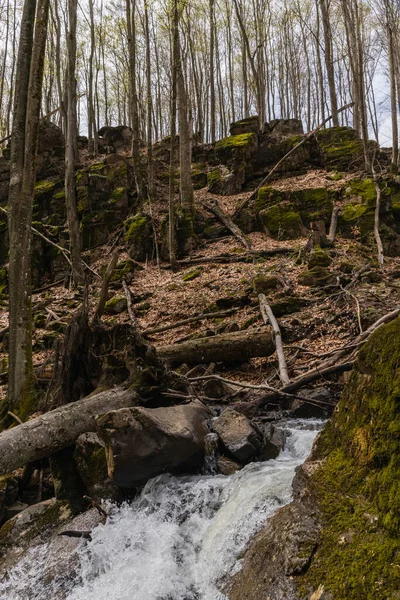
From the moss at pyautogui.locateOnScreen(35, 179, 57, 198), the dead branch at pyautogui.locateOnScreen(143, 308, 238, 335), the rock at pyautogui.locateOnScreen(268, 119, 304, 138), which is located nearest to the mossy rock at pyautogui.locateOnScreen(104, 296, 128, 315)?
the dead branch at pyautogui.locateOnScreen(143, 308, 238, 335)

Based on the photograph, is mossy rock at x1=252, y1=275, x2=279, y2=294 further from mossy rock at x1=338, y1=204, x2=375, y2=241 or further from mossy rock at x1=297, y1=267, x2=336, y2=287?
mossy rock at x1=338, y1=204, x2=375, y2=241

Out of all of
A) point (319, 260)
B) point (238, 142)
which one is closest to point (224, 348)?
point (319, 260)

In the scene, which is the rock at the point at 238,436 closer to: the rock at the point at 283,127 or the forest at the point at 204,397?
the forest at the point at 204,397

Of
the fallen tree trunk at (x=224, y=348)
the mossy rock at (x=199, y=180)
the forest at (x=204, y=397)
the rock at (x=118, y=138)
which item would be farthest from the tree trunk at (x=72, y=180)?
the rock at (x=118, y=138)

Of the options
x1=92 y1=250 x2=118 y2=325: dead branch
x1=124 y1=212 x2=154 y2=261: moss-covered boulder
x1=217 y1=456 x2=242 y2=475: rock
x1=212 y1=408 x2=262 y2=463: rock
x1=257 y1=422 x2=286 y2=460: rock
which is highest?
x1=124 y1=212 x2=154 y2=261: moss-covered boulder

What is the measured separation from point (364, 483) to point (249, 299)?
297 inches

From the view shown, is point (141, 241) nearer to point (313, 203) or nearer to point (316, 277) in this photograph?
point (313, 203)

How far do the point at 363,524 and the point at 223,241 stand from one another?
42.5ft

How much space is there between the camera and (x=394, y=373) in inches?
98.3

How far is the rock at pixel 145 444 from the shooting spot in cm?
420

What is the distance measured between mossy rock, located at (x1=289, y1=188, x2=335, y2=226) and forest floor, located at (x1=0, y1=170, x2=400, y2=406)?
73 cm

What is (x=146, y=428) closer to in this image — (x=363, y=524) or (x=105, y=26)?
(x=363, y=524)

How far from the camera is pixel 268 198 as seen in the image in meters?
15.1

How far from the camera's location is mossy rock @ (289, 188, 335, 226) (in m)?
14.0
